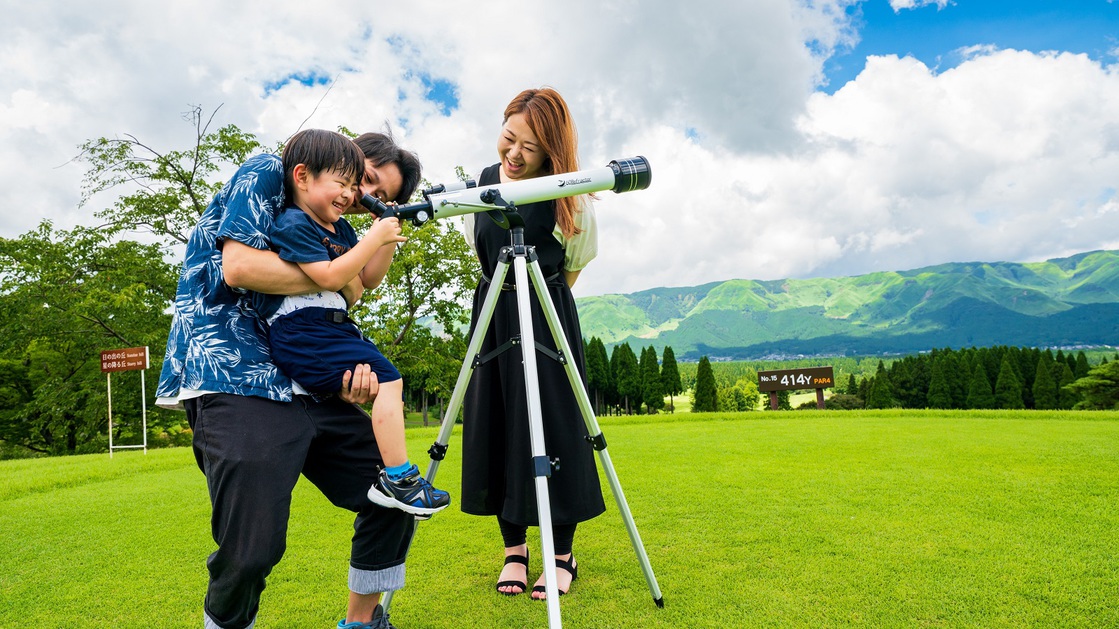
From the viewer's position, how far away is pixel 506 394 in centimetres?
299

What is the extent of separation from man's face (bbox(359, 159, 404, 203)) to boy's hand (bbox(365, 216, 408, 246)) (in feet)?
1.21

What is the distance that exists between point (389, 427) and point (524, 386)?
1.06 meters

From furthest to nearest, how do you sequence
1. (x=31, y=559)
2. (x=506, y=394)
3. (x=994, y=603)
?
(x=31, y=559) < (x=506, y=394) < (x=994, y=603)

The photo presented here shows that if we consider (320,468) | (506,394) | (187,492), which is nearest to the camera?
(320,468)

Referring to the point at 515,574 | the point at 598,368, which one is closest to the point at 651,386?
the point at 598,368

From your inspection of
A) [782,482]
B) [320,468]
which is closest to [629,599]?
[320,468]

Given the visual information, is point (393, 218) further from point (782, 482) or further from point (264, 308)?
point (782, 482)

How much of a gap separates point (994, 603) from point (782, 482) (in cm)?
223

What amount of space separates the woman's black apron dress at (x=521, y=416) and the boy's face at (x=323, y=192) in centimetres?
105

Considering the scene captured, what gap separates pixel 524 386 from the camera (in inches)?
116

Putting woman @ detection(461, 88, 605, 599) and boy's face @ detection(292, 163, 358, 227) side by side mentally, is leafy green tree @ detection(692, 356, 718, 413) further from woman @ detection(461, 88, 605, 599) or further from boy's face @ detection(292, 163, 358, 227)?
boy's face @ detection(292, 163, 358, 227)

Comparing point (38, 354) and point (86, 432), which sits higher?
point (38, 354)

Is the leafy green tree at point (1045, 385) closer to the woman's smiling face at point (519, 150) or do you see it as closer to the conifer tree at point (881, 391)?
the conifer tree at point (881, 391)

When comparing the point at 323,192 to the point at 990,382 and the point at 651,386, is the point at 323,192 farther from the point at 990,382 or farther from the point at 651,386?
the point at 990,382
